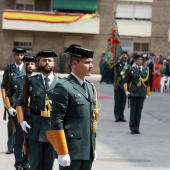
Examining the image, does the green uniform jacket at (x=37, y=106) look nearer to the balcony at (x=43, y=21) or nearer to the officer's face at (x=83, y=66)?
the officer's face at (x=83, y=66)

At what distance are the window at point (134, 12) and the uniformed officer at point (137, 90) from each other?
31.6 metres

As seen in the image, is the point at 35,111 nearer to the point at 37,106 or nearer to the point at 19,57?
the point at 37,106

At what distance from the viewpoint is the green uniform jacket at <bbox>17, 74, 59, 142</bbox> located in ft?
24.4

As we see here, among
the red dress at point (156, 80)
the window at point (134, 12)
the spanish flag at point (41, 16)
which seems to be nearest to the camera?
the red dress at point (156, 80)

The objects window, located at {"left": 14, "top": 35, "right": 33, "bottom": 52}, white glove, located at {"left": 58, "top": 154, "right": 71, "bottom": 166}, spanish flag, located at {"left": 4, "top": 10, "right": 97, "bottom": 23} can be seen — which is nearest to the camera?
white glove, located at {"left": 58, "top": 154, "right": 71, "bottom": 166}

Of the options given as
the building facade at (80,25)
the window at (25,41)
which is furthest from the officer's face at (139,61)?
the window at (25,41)

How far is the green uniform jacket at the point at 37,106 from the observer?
24.4ft

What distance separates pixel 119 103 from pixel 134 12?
2979 cm

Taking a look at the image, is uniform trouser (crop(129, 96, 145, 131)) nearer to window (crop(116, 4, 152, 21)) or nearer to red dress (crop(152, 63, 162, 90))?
red dress (crop(152, 63, 162, 90))

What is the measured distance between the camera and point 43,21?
44.0 metres

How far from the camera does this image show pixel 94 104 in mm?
5988

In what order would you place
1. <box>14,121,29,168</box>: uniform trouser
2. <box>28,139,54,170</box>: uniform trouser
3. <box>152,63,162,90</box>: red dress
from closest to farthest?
<box>28,139,54,170</box>: uniform trouser < <box>14,121,29,168</box>: uniform trouser < <box>152,63,162,90</box>: red dress

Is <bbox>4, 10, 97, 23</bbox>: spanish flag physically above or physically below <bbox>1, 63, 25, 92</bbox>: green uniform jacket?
above

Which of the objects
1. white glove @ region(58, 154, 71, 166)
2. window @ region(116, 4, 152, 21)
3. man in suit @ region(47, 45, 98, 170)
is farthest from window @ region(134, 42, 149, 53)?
white glove @ region(58, 154, 71, 166)
